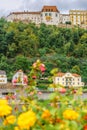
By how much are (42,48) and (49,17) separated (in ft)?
46.9

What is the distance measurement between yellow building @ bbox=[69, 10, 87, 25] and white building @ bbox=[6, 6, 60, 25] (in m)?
2.53

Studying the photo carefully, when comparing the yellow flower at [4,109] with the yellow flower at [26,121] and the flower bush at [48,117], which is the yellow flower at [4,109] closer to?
the flower bush at [48,117]

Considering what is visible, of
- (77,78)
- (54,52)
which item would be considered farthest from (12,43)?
(77,78)

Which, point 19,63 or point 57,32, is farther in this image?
point 57,32

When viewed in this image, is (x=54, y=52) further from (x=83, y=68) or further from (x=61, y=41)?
(x=83, y=68)

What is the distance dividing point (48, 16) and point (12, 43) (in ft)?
55.6

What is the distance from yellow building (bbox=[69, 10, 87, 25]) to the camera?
61688mm

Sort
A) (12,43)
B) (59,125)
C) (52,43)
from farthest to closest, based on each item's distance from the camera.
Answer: (52,43), (12,43), (59,125)

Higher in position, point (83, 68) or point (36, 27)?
point (36, 27)

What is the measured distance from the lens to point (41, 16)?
194 ft

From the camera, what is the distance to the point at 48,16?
58344 millimetres

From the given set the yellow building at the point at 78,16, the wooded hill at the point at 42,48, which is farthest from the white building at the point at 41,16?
the wooded hill at the point at 42,48

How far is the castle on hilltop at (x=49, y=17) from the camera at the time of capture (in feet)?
189

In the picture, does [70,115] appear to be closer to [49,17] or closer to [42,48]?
[42,48]
